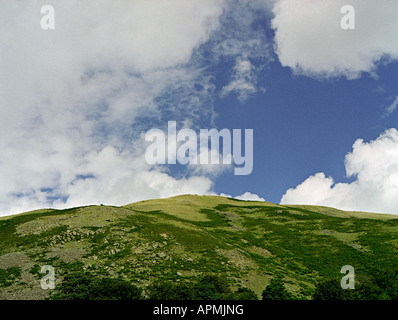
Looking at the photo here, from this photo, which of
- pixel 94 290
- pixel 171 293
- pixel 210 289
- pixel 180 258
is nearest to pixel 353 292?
pixel 210 289

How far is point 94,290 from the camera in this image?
24.1 m

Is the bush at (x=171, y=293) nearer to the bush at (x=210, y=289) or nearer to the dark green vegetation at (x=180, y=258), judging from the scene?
the dark green vegetation at (x=180, y=258)

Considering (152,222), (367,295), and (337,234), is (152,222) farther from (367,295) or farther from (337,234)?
(337,234)

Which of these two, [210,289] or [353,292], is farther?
[210,289]

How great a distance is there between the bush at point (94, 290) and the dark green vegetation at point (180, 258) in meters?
0.11

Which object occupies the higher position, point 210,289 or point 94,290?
point 94,290

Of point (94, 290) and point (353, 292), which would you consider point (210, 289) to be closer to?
point (94, 290)

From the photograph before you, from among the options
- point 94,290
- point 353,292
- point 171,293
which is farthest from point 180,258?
point 353,292

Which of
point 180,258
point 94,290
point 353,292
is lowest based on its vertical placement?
point 353,292

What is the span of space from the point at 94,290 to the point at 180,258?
15518mm

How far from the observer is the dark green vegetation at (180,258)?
2631 centimetres

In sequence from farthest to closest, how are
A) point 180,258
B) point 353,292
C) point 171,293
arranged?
point 180,258 → point 353,292 → point 171,293

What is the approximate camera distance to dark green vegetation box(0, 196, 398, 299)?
26.3 meters

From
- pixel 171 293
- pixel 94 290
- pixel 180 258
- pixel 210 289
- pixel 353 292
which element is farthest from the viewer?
pixel 180 258
